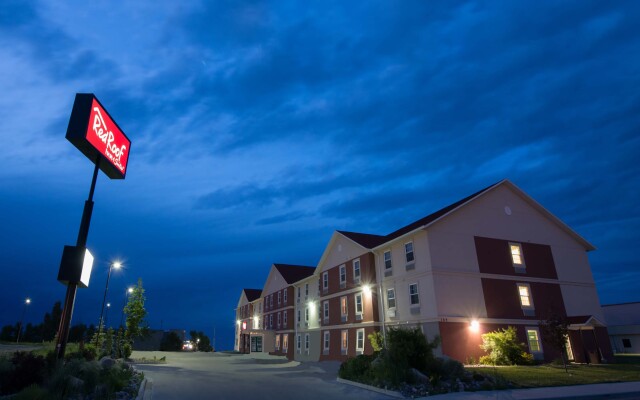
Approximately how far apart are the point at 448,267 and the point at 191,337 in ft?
247

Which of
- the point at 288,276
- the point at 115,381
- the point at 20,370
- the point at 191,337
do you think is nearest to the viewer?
the point at 20,370

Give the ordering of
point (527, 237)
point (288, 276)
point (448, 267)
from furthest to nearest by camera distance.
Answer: point (288, 276) < point (527, 237) < point (448, 267)

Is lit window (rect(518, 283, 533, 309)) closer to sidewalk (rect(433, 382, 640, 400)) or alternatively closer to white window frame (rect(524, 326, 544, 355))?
white window frame (rect(524, 326, 544, 355))

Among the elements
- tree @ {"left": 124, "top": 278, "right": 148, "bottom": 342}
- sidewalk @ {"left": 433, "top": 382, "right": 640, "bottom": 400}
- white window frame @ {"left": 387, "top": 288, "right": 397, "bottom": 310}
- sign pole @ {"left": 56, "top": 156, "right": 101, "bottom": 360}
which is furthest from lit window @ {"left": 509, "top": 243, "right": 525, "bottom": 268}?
tree @ {"left": 124, "top": 278, "right": 148, "bottom": 342}

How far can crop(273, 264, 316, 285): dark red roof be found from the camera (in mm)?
54478

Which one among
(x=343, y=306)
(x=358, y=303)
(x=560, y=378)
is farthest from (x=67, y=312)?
(x=343, y=306)

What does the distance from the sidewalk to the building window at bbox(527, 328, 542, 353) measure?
43.0 feet

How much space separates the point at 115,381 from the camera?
47.7 feet

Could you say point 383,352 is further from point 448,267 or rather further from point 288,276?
point 288,276

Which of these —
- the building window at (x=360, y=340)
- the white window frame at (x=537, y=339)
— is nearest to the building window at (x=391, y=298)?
the building window at (x=360, y=340)

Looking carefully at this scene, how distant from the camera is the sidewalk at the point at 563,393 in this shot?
13547mm

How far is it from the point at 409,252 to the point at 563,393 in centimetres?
1657

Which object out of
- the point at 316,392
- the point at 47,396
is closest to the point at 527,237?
the point at 316,392

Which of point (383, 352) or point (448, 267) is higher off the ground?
point (448, 267)
